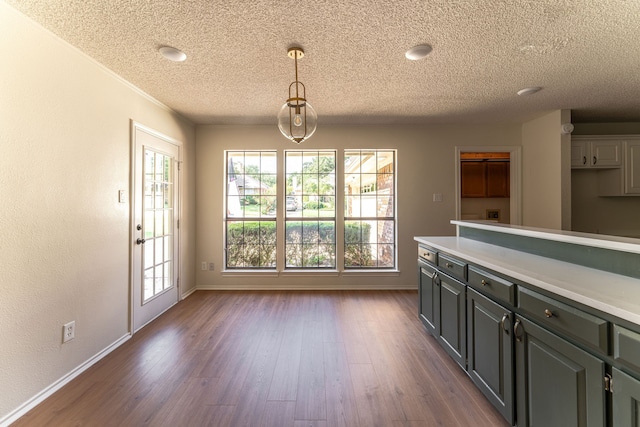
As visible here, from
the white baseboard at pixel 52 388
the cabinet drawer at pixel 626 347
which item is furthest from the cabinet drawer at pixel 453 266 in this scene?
the white baseboard at pixel 52 388

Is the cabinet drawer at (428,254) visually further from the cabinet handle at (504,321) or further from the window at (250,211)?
the window at (250,211)

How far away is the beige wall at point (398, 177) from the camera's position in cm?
413

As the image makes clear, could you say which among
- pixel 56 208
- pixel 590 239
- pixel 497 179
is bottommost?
pixel 590 239

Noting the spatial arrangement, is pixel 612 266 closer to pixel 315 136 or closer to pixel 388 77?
pixel 388 77

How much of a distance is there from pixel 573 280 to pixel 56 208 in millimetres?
3171

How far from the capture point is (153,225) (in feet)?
10.3

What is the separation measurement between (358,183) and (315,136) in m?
0.98

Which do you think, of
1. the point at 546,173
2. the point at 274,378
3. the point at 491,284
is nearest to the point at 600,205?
the point at 546,173

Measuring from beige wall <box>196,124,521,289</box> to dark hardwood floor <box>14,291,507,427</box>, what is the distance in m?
1.00

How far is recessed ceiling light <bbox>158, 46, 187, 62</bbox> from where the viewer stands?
6.92 ft

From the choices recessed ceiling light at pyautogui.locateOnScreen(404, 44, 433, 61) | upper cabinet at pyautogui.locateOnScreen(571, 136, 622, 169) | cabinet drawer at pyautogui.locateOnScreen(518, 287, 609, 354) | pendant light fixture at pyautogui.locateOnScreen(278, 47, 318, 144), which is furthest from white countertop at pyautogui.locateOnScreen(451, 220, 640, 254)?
upper cabinet at pyautogui.locateOnScreen(571, 136, 622, 169)

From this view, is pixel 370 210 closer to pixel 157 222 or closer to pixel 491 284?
pixel 491 284

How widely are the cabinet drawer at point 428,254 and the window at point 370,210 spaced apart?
149 cm

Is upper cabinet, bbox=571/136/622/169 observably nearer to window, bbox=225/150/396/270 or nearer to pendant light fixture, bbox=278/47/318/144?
window, bbox=225/150/396/270
